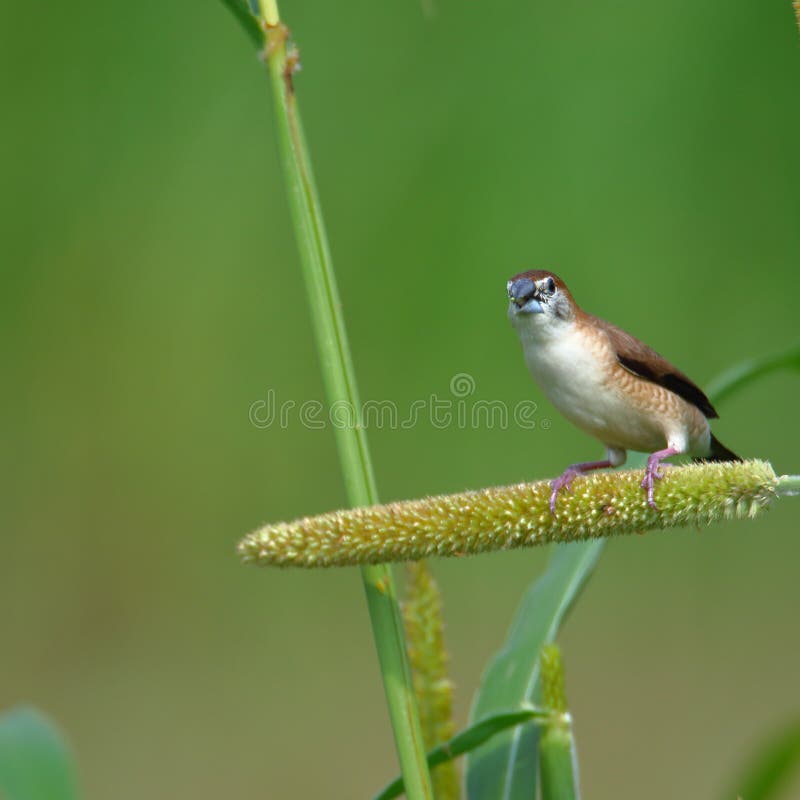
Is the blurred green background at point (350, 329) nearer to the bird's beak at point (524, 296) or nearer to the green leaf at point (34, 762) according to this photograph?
the bird's beak at point (524, 296)

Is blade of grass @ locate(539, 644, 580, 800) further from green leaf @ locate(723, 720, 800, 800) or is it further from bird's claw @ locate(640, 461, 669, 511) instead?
green leaf @ locate(723, 720, 800, 800)

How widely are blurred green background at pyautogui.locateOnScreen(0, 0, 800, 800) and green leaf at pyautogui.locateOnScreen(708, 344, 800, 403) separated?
207 cm

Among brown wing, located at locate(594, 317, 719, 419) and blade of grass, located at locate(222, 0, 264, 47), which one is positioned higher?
blade of grass, located at locate(222, 0, 264, 47)

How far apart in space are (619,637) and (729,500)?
137 inches

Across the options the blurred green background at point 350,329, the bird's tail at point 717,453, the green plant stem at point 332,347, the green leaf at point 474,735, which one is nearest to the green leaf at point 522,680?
the green leaf at point 474,735

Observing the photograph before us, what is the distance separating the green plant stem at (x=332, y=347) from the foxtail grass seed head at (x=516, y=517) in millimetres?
84

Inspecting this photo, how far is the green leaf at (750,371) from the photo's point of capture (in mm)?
1851

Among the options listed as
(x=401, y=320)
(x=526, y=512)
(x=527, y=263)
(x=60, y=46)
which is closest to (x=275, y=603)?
(x=401, y=320)

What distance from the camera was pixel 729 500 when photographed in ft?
4.74

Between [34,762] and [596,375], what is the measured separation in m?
1.36

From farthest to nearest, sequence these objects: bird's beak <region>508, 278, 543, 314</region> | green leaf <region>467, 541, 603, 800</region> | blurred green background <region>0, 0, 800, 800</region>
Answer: blurred green background <region>0, 0, 800, 800</region> < bird's beak <region>508, 278, 543, 314</region> < green leaf <region>467, 541, 603, 800</region>

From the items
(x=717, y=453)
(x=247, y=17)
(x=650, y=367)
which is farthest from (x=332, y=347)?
(x=717, y=453)

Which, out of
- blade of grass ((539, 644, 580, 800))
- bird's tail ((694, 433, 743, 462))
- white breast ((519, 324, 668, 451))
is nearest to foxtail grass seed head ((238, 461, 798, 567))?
blade of grass ((539, 644, 580, 800))

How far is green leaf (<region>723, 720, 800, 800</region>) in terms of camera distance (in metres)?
1.79
